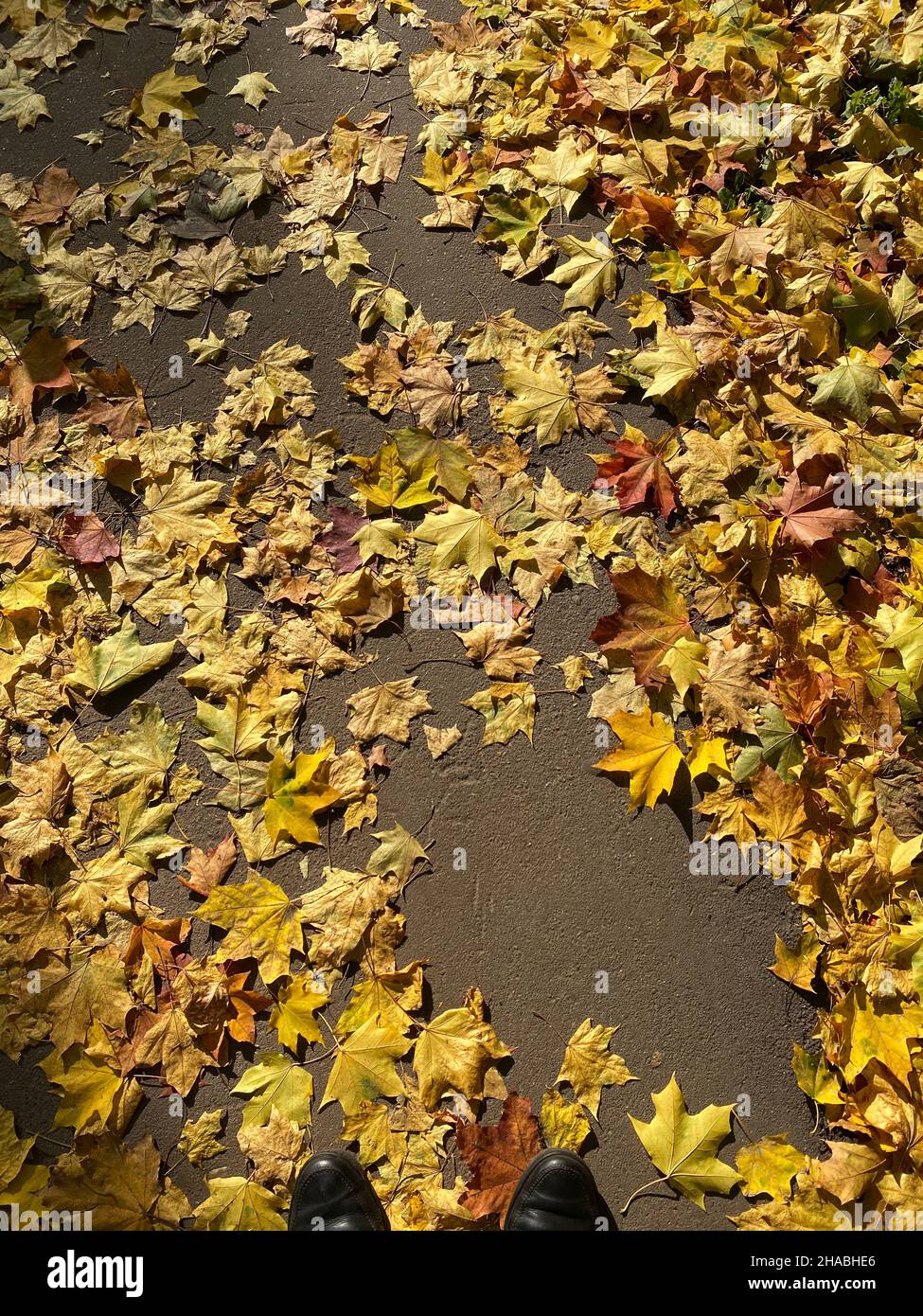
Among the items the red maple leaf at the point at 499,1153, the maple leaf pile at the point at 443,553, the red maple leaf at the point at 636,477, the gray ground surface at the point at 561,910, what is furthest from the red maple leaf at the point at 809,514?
the red maple leaf at the point at 499,1153

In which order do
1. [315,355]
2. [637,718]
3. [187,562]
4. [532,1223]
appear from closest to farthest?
[532,1223], [637,718], [187,562], [315,355]

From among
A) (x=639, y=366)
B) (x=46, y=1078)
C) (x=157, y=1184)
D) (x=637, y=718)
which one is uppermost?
(x=639, y=366)

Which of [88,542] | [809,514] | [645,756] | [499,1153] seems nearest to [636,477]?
[809,514]

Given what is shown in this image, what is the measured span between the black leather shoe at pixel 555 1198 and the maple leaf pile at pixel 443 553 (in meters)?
0.06

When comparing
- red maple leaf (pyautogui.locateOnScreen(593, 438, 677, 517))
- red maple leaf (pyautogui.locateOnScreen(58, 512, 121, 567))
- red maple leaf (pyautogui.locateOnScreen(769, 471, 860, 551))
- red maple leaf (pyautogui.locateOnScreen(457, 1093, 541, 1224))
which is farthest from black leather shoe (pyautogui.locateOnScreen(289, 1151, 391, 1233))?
red maple leaf (pyautogui.locateOnScreen(769, 471, 860, 551))

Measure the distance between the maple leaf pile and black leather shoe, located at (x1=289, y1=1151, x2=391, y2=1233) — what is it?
5 centimetres

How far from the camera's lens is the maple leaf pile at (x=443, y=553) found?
2.03 meters

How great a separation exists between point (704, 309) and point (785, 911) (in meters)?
1.73

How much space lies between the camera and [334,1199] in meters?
1.95

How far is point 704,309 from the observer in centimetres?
251

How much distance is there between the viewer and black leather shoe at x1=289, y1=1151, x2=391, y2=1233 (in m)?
1.93

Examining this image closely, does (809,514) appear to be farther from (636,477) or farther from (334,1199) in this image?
(334,1199)
